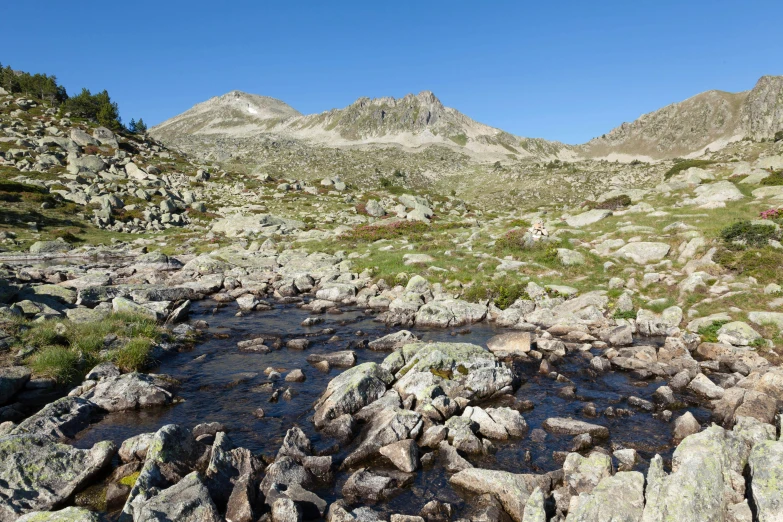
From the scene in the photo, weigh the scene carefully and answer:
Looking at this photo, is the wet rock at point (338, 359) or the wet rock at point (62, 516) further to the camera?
the wet rock at point (338, 359)

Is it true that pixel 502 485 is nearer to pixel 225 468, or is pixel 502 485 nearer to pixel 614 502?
pixel 614 502

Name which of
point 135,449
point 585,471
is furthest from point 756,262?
point 135,449

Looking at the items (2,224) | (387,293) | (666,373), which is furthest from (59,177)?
(666,373)

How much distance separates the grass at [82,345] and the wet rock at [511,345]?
1742 centimetres

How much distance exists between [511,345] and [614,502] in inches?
521

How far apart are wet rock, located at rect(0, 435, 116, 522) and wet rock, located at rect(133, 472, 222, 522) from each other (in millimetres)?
2776

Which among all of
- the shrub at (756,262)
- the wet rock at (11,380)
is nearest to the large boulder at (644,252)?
the shrub at (756,262)

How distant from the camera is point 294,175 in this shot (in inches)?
5172

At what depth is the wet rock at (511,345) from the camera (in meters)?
20.9

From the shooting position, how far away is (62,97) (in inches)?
5044

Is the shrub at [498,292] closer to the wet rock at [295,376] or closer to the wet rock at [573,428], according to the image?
the wet rock at [573,428]

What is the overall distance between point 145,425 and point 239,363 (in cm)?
643

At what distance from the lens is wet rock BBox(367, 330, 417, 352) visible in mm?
22250

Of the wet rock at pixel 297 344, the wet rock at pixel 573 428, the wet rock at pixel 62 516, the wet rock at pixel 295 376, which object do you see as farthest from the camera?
the wet rock at pixel 297 344
